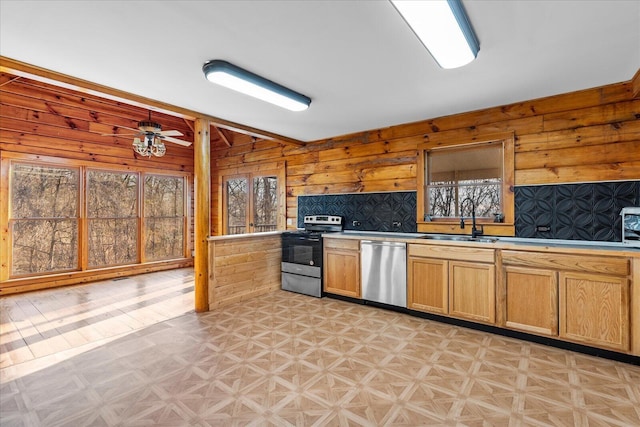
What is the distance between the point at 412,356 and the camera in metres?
2.66

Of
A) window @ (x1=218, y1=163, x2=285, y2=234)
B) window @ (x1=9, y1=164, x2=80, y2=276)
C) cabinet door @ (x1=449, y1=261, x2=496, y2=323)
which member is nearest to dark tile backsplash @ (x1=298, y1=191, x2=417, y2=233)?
window @ (x1=218, y1=163, x2=285, y2=234)

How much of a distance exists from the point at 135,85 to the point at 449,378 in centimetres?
375

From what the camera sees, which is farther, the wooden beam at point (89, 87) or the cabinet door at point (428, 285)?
the cabinet door at point (428, 285)

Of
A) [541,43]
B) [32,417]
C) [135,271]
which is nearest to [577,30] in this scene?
[541,43]

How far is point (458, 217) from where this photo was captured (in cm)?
392

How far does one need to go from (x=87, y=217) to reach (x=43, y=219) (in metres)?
0.58

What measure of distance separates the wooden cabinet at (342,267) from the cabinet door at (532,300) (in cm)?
173

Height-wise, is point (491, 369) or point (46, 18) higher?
point (46, 18)

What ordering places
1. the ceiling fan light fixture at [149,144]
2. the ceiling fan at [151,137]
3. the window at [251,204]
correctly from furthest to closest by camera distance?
1. the window at [251,204]
2. the ceiling fan light fixture at [149,144]
3. the ceiling fan at [151,137]

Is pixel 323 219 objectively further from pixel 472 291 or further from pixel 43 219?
pixel 43 219

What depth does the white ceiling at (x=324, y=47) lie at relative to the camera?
6.09 feet

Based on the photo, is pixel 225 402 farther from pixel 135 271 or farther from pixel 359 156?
pixel 135 271

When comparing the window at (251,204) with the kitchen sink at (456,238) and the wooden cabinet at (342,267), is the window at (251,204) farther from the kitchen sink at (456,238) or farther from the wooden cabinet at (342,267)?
the kitchen sink at (456,238)

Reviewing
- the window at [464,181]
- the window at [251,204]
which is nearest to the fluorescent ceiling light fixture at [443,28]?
the window at [464,181]
